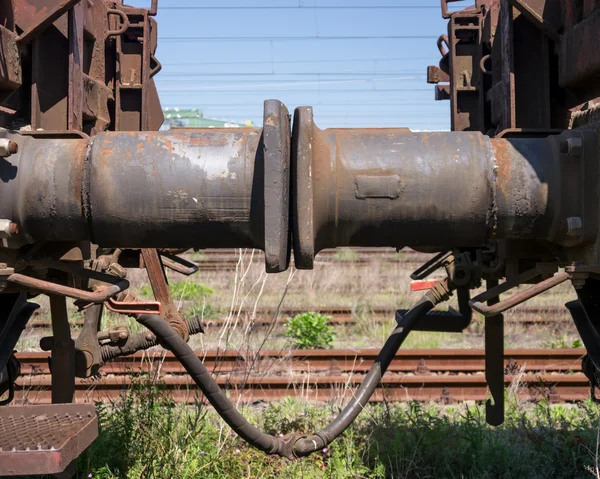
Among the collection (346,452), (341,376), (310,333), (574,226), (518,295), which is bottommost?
(346,452)

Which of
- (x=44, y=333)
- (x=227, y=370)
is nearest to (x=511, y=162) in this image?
(x=227, y=370)

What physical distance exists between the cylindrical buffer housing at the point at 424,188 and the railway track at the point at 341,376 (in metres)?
3.16

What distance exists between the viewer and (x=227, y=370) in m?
6.00

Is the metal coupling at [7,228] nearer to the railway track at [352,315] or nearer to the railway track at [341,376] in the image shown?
the railway track at [341,376]

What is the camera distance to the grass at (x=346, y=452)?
3.46 meters

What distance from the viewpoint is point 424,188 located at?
2.02 m

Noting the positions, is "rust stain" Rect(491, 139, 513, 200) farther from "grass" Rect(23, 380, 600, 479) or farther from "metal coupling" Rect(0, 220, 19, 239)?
"grass" Rect(23, 380, 600, 479)

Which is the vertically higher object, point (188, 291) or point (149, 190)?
point (149, 190)

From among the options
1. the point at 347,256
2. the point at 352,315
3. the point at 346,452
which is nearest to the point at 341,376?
the point at 346,452

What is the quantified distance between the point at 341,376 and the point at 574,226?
4.03 meters

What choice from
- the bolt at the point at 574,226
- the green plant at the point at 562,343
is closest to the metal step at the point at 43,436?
the bolt at the point at 574,226

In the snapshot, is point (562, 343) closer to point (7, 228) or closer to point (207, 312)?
point (207, 312)

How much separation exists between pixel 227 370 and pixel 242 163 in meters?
4.28

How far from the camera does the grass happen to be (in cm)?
346
